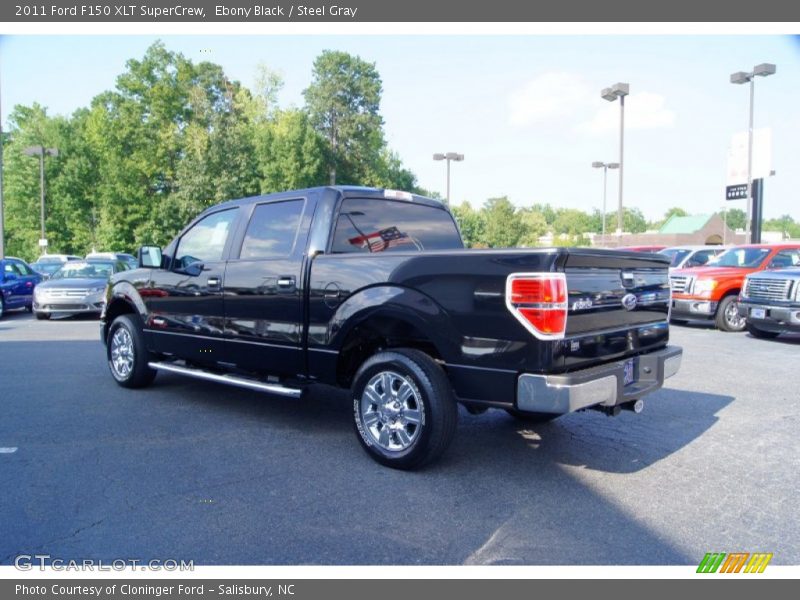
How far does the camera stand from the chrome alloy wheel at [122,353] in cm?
675

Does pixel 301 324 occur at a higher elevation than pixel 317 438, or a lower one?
higher

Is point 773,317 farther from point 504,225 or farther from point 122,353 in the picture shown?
point 504,225

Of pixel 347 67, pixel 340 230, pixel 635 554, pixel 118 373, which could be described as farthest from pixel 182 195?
pixel 635 554

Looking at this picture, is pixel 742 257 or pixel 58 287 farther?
pixel 58 287

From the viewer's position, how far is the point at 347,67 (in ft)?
168

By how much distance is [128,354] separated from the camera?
6789 millimetres

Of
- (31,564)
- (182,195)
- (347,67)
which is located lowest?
(31,564)

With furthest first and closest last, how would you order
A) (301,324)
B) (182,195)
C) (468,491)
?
(182,195) < (301,324) < (468,491)

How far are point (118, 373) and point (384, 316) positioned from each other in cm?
408

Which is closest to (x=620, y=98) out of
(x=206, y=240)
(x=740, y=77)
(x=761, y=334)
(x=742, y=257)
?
(x=740, y=77)

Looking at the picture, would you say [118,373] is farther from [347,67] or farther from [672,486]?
[347,67]

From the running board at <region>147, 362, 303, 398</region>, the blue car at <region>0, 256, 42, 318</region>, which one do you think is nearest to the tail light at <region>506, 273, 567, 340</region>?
the running board at <region>147, 362, 303, 398</region>

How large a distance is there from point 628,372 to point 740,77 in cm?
2515

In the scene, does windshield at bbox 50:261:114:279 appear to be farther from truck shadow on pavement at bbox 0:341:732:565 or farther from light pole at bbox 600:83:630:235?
light pole at bbox 600:83:630:235
